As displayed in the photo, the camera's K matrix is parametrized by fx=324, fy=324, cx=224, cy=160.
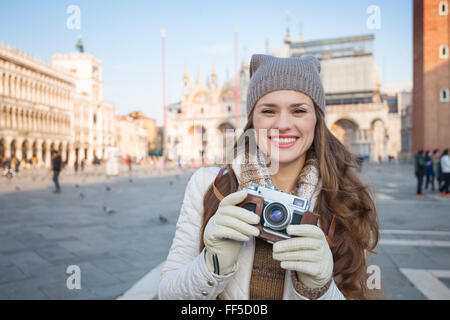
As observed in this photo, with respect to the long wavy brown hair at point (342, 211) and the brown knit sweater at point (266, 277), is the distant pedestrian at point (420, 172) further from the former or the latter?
the brown knit sweater at point (266, 277)

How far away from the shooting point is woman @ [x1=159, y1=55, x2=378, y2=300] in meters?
1.04

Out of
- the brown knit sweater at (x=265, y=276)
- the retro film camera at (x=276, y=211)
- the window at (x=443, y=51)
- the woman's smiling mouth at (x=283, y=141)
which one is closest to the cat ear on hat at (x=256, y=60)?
the woman's smiling mouth at (x=283, y=141)

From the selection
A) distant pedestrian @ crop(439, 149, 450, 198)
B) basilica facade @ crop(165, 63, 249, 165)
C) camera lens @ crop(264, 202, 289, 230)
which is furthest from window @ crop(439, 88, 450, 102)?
camera lens @ crop(264, 202, 289, 230)

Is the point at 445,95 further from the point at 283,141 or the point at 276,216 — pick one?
the point at 276,216

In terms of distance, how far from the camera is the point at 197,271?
1117 mm

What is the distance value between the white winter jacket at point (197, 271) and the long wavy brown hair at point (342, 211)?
0.05 metres

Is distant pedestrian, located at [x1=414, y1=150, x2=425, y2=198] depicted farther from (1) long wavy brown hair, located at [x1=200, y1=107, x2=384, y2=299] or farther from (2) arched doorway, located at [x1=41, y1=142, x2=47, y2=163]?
(2) arched doorway, located at [x1=41, y1=142, x2=47, y2=163]

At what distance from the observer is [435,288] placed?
9.88 feet

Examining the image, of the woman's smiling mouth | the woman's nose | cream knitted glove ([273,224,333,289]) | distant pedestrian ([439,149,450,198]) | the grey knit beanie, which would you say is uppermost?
the grey knit beanie

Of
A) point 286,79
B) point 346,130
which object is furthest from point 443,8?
point 286,79

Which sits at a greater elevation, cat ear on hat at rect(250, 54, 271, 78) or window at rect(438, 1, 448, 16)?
window at rect(438, 1, 448, 16)

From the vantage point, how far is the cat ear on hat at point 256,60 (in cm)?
146

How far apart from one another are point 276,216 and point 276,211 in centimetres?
2
